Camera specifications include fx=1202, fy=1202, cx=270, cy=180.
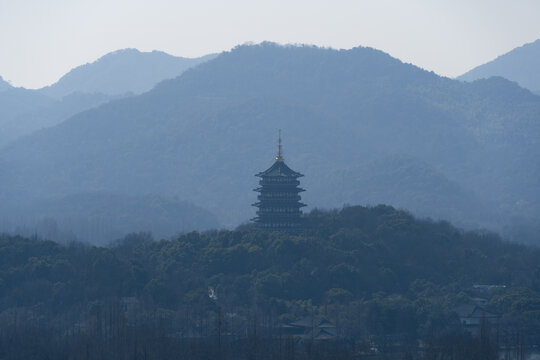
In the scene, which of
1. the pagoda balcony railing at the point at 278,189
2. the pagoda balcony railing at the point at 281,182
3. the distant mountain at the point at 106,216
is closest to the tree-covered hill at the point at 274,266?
the pagoda balcony railing at the point at 278,189

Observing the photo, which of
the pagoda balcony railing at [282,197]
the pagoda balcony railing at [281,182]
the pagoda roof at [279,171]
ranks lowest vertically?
the pagoda balcony railing at [282,197]

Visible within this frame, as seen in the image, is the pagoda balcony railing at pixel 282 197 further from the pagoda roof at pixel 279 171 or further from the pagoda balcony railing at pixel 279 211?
the pagoda roof at pixel 279 171

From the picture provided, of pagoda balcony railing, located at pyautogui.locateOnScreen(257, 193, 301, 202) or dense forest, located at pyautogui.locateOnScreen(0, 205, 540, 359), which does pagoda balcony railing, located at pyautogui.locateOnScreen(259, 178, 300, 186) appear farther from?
dense forest, located at pyautogui.locateOnScreen(0, 205, 540, 359)

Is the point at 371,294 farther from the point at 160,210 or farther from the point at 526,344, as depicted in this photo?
the point at 160,210

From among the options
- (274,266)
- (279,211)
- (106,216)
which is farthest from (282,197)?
A: (106,216)

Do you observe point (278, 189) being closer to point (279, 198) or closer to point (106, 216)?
point (279, 198)

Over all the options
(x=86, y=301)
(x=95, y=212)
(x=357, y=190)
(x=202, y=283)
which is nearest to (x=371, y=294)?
(x=202, y=283)
